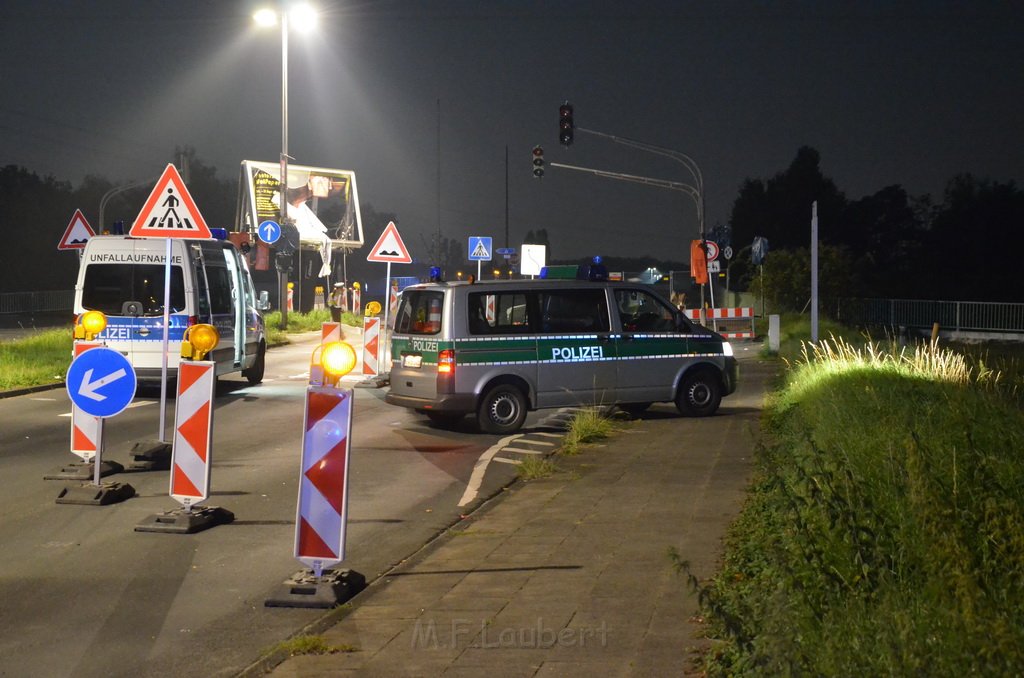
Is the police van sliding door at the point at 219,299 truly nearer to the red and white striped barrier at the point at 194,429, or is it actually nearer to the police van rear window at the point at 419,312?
the police van rear window at the point at 419,312

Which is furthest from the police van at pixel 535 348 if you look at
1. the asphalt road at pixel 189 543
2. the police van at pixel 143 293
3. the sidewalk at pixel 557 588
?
the police van at pixel 143 293

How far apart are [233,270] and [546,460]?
31.8ft

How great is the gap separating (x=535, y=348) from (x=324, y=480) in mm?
7948

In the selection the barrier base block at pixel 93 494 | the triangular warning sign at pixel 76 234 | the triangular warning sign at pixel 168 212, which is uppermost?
the triangular warning sign at pixel 76 234

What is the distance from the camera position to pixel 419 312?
14.7 meters

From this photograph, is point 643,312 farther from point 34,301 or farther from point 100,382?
point 34,301

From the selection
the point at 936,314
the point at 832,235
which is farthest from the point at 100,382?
the point at 832,235

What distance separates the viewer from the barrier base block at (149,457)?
449 inches

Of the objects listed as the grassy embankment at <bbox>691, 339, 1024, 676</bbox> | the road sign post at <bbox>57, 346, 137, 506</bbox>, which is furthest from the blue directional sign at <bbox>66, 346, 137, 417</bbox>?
the grassy embankment at <bbox>691, 339, 1024, 676</bbox>

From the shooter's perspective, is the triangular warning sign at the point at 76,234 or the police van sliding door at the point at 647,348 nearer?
the police van sliding door at the point at 647,348

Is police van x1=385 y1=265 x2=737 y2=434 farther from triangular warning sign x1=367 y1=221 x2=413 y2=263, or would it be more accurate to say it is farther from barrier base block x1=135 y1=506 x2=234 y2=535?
triangular warning sign x1=367 y1=221 x2=413 y2=263

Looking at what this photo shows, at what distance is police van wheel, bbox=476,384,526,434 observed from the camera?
14.5 m

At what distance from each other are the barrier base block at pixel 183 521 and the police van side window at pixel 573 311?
6.52 meters

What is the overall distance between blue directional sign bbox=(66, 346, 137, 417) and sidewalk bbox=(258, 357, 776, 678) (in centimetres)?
293
